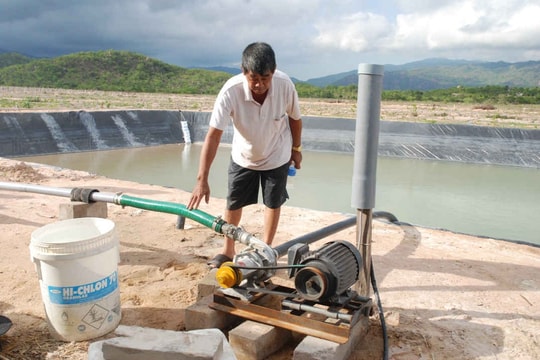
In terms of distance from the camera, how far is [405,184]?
25.4ft

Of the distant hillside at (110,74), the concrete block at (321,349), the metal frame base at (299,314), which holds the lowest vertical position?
the concrete block at (321,349)

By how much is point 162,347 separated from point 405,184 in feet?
22.1

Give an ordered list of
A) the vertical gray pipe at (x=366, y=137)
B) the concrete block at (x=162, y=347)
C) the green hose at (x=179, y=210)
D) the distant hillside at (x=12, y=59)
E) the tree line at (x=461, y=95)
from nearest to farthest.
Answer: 1. the concrete block at (x=162, y=347)
2. the vertical gray pipe at (x=366, y=137)
3. the green hose at (x=179, y=210)
4. the tree line at (x=461, y=95)
5. the distant hillside at (x=12, y=59)

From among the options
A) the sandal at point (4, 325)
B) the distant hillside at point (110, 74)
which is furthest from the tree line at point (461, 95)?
the sandal at point (4, 325)

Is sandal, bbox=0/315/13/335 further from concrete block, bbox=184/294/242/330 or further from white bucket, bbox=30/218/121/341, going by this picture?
concrete block, bbox=184/294/242/330

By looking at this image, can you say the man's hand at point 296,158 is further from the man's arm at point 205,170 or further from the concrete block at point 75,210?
the concrete block at point 75,210

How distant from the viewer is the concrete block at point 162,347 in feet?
5.00

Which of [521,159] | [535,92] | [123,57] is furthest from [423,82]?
[521,159]

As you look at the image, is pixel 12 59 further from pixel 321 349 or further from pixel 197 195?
pixel 321 349

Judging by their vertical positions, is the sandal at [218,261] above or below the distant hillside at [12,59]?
below

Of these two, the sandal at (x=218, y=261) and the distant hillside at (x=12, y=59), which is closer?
the sandal at (x=218, y=261)

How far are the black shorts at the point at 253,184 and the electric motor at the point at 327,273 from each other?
88 centimetres

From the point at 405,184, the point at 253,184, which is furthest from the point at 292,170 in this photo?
the point at 405,184

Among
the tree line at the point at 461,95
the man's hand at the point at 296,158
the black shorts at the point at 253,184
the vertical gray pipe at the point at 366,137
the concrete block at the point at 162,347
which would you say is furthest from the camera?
the tree line at the point at 461,95
